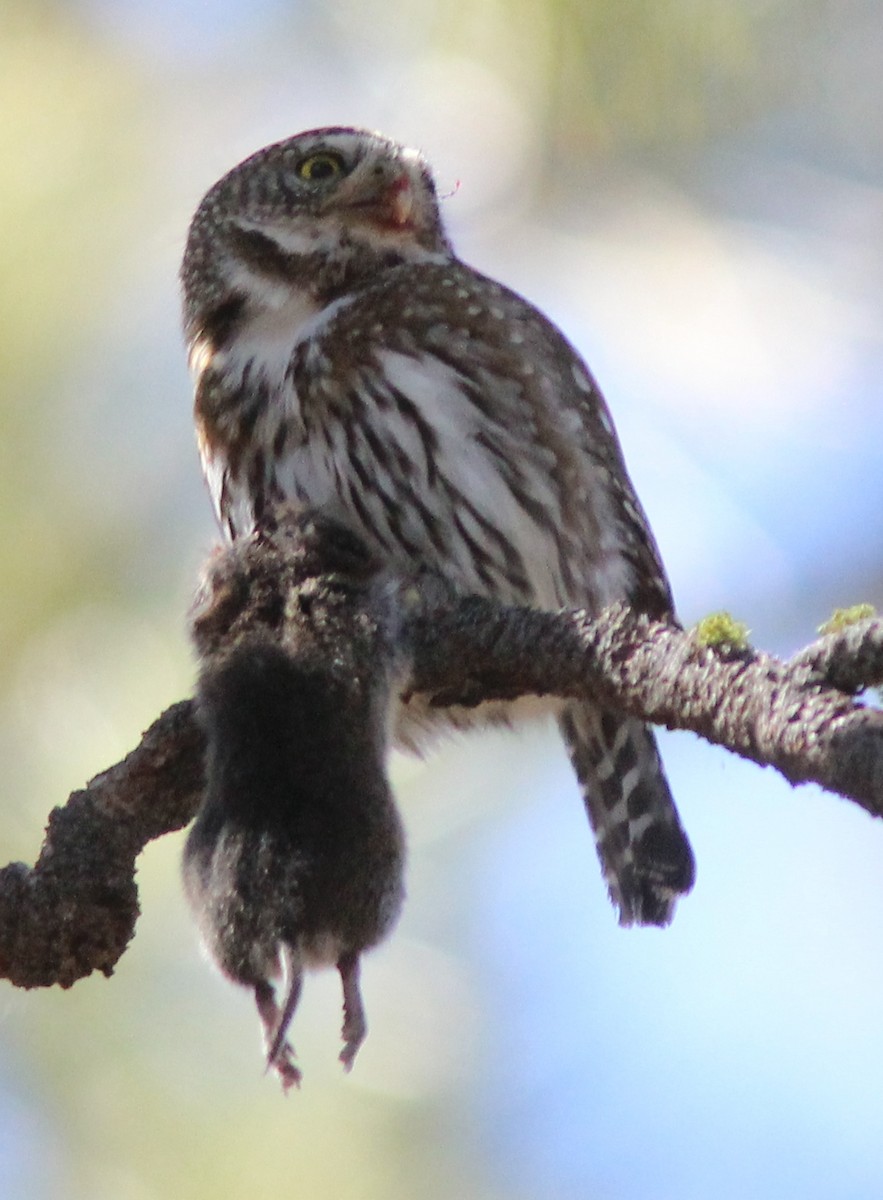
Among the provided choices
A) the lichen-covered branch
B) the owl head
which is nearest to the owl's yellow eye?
the owl head

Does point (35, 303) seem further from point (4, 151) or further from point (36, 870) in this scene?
point (36, 870)

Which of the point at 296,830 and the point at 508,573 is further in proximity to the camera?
the point at 508,573

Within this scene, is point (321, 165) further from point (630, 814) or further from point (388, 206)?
point (630, 814)

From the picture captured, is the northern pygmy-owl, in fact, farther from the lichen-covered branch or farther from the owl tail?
the lichen-covered branch

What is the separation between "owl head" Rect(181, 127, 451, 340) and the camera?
11.6 ft

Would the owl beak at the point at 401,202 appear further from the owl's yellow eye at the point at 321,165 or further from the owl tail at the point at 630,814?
the owl tail at the point at 630,814

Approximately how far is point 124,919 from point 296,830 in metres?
0.46

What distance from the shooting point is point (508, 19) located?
446 cm

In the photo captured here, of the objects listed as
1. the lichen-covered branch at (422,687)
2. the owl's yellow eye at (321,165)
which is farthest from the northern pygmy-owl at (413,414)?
the lichen-covered branch at (422,687)

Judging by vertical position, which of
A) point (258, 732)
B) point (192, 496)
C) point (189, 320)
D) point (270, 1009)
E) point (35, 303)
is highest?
point (35, 303)

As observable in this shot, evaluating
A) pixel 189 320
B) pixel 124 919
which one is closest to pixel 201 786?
pixel 124 919

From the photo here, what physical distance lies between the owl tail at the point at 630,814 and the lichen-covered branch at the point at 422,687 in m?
0.75

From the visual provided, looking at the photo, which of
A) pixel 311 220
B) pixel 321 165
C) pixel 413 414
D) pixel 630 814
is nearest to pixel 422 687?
pixel 413 414

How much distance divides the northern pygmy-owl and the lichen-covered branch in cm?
29
